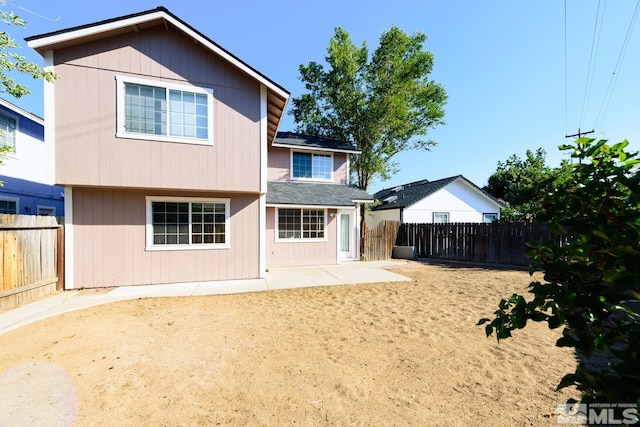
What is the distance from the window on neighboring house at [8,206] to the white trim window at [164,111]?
297 inches

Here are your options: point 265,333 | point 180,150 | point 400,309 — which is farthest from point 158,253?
point 400,309

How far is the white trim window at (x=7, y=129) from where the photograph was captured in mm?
10539

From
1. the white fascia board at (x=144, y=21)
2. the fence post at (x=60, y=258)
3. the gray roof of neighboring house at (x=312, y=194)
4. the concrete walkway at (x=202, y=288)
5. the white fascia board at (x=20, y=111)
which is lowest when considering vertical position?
the concrete walkway at (x=202, y=288)

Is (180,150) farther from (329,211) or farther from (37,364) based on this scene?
(329,211)

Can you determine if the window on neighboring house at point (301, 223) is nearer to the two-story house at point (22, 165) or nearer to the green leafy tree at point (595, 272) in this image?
the two-story house at point (22, 165)

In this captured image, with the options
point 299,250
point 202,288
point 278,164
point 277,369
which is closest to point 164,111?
point 202,288

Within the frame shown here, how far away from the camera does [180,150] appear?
8055 mm

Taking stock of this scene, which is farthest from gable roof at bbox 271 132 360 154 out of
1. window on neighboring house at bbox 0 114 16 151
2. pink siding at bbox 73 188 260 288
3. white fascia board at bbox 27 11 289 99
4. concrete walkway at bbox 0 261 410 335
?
window on neighboring house at bbox 0 114 16 151

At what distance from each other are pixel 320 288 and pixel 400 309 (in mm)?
2737

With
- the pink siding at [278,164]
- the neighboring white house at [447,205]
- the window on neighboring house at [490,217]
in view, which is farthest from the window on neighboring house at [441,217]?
the pink siding at [278,164]

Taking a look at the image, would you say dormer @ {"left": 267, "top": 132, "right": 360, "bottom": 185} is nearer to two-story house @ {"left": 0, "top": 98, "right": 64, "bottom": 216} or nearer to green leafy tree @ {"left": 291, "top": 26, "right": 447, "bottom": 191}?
green leafy tree @ {"left": 291, "top": 26, "right": 447, "bottom": 191}

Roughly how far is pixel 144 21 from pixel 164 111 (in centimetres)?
250

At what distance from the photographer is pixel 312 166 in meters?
14.6

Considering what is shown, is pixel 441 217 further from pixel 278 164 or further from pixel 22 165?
pixel 22 165
